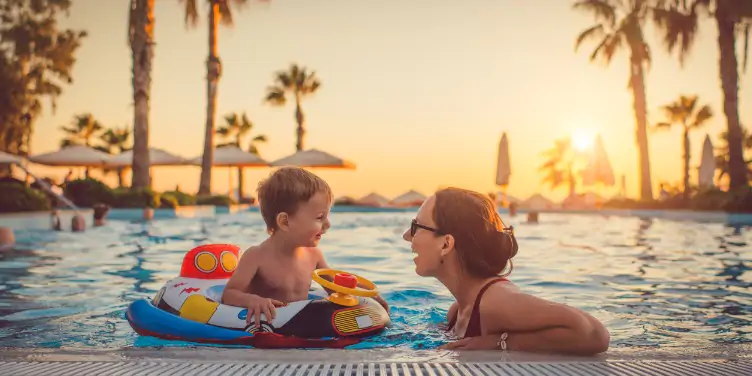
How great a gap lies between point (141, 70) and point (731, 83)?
18.3 m

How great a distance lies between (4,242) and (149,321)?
885 cm

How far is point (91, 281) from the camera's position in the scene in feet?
24.6

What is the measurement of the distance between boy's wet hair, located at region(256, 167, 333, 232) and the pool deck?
126 centimetres

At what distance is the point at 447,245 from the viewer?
3055 millimetres

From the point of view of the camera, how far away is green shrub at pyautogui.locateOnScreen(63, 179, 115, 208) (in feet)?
73.8

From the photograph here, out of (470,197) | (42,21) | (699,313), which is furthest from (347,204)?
(470,197)

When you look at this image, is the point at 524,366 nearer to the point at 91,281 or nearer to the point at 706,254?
the point at 91,281

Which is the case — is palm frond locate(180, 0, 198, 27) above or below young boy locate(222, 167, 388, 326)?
above

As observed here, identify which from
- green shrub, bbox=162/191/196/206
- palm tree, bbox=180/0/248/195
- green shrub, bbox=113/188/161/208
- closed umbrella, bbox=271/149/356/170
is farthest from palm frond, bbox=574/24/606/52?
green shrub, bbox=113/188/161/208

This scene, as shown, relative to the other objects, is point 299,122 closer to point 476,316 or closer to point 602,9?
point 602,9

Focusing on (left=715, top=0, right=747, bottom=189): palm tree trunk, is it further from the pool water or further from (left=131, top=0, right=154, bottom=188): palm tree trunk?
(left=131, top=0, right=154, bottom=188): palm tree trunk

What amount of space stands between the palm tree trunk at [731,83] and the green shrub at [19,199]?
19837 mm

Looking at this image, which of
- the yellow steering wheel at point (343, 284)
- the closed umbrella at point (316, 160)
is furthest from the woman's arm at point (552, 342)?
the closed umbrella at point (316, 160)

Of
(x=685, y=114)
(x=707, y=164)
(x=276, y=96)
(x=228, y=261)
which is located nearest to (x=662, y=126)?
(x=685, y=114)
